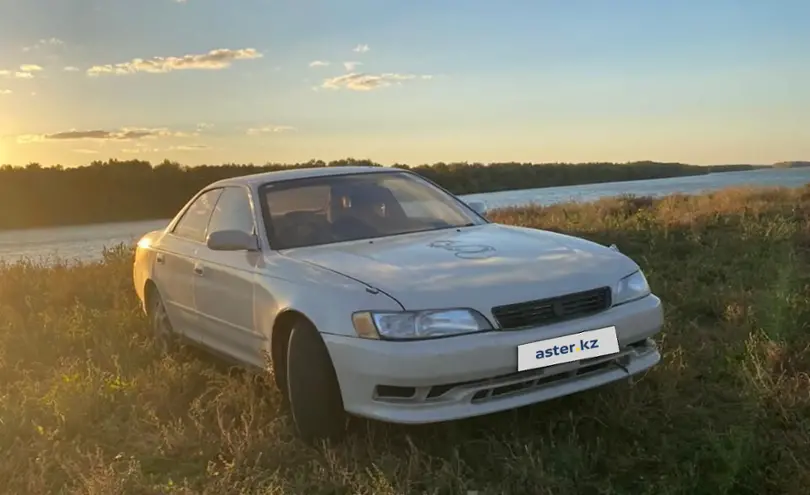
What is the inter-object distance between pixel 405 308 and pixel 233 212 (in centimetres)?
204

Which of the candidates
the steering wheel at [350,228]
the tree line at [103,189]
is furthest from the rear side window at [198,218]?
the tree line at [103,189]

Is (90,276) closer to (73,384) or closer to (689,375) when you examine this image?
(73,384)

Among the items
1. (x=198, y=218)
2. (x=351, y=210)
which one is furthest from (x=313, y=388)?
(x=198, y=218)

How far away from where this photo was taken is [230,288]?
15.3ft

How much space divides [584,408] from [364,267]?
4.37 feet

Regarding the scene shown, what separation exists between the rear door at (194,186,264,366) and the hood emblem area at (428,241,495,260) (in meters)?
1.01

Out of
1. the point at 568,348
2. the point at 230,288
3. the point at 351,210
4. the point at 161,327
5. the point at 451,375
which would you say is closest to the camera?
the point at 451,375

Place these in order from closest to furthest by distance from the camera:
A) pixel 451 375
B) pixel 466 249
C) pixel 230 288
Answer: pixel 451 375 → pixel 466 249 → pixel 230 288

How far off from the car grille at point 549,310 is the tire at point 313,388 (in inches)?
33.1

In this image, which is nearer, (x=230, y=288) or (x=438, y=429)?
(x=438, y=429)

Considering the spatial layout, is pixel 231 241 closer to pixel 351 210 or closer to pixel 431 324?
pixel 351 210

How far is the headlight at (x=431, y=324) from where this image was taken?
3.41 metres

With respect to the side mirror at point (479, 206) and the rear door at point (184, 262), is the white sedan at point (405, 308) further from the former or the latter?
the side mirror at point (479, 206)

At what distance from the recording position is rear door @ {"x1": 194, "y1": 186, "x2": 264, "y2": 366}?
175 inches
